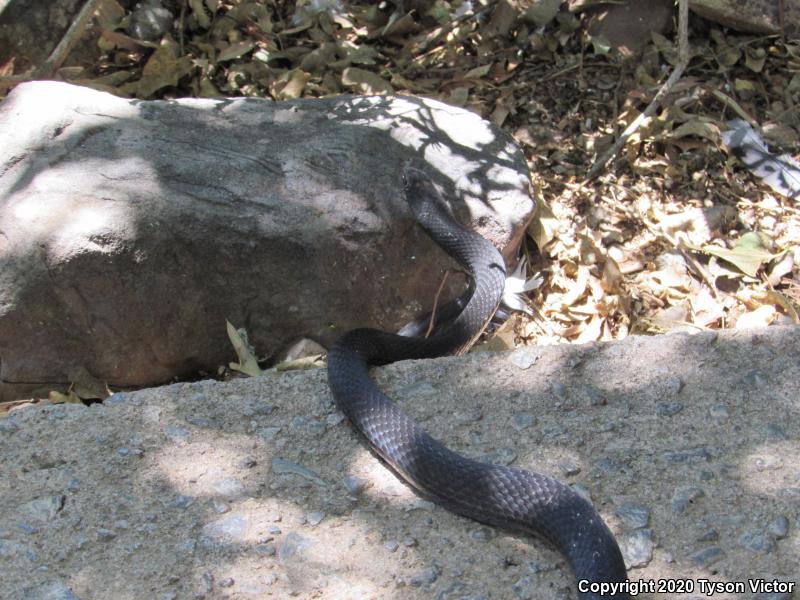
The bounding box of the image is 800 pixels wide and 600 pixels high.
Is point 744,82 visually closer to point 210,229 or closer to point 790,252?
point 790,252

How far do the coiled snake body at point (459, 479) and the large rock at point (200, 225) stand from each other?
725 mm

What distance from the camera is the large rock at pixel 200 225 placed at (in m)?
3.64

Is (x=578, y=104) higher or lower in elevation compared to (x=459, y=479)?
lower

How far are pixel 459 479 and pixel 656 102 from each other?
10.3ft

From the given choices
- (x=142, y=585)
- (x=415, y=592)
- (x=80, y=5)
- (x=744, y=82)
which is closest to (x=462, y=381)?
(x=415, y=592)

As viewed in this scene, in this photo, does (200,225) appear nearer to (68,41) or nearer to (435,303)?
(435,303)

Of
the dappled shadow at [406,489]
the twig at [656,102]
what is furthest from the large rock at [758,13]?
the dappled shadow at [406,489]

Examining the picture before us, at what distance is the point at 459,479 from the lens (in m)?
2.57

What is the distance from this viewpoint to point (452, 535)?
8.23 ft

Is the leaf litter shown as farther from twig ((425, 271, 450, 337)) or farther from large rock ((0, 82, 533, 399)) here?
large rock ((0, 82, 533, 399))

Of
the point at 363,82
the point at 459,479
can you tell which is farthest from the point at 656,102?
the point at 459,479

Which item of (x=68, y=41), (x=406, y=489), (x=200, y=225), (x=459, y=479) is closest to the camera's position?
(x=459, y=479)

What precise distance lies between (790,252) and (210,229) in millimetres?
2877

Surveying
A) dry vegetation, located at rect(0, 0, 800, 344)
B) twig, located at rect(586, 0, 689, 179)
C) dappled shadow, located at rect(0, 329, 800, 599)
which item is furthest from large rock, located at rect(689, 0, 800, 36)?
dappled shadow, located at rect(0, 329, 800, 599)
